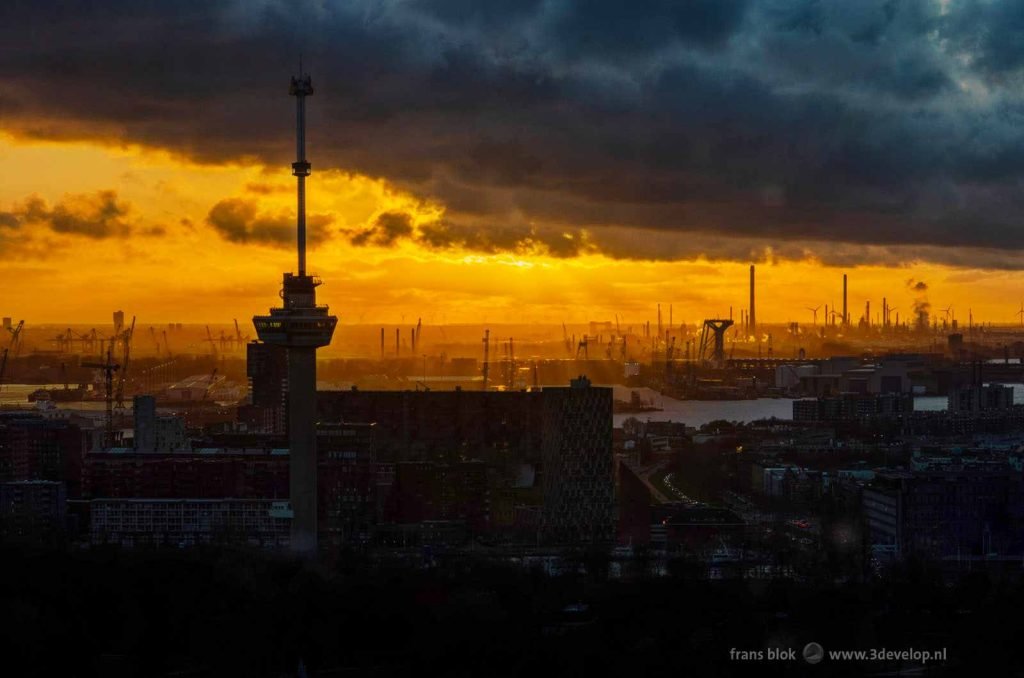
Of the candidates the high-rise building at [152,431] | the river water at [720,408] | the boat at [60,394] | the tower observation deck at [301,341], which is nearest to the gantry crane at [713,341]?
the river water at [720,408]

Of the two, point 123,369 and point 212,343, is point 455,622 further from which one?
point 212,343

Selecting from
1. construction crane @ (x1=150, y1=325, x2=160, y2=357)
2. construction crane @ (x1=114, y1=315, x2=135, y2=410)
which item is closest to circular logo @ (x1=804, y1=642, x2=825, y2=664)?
construction crane @ (x1=114, y1=315, x2=135, y2=410)

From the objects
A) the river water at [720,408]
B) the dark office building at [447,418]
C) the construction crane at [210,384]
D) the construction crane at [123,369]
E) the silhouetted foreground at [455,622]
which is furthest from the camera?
the construction crane at [210,384]

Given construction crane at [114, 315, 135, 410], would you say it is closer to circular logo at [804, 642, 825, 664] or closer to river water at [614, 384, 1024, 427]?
river water at [614, 384, 1024, 427]

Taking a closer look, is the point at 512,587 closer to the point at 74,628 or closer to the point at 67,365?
the point at 74,628

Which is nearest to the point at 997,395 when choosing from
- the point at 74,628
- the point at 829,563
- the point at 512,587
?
the point at 829,563

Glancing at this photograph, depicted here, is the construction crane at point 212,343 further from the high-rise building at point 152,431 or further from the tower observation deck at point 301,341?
the tower observation deck at point 301,341

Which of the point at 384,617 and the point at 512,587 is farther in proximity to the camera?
the point at 512,587
